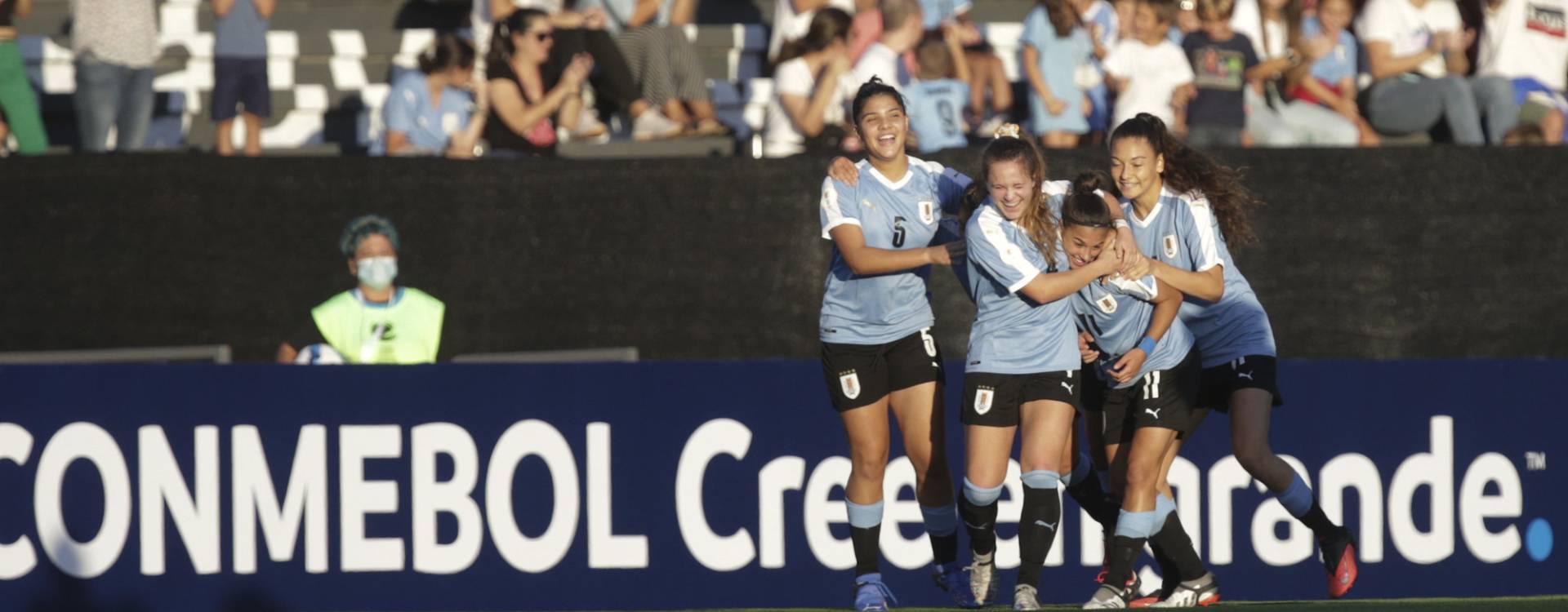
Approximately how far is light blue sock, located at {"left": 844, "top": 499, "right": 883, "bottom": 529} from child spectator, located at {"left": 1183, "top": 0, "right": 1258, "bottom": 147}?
4.11 m

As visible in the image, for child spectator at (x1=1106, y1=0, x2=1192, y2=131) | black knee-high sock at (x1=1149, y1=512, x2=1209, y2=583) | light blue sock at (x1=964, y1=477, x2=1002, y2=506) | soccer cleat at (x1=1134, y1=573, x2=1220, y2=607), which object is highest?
child spectator at (x1=1106, y1=0, x2=1192, y2=131)

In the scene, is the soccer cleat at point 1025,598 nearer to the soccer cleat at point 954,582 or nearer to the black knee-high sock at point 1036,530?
the black knee-high sock at point 1036,530

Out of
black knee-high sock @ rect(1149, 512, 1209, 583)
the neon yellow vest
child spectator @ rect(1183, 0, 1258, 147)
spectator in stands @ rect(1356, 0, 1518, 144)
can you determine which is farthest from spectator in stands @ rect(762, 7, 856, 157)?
black knee-high sock @ rect(1149, 512, 1209, 583)

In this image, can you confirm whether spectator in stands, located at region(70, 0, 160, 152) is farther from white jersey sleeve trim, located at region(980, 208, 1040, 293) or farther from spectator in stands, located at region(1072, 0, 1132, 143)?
white jersey sleeve trim, located at region(980, 208, 1040, 293)

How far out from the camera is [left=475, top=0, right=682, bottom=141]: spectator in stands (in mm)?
11188

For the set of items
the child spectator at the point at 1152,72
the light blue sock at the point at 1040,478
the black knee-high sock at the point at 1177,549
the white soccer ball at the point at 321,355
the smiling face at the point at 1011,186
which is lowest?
the black knee-high sock at the point at 1177,549

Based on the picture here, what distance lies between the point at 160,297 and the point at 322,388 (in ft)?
6.91

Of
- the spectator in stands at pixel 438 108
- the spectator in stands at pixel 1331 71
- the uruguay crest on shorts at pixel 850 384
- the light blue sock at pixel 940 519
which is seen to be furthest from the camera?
the spectator in stands at pixel 1331 71

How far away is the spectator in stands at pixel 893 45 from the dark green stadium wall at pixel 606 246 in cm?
98

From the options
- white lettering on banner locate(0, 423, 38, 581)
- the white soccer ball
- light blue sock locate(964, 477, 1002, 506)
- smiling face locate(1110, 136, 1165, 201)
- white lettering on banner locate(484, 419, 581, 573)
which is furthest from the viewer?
the white soccer ball

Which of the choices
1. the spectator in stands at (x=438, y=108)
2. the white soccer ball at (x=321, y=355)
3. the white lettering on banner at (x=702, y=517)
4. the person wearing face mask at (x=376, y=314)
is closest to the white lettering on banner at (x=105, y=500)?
the white soccer ball at (x=321, y=355)

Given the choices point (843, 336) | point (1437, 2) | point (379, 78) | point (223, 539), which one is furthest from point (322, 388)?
point (1437, 2)

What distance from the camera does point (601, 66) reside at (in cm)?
1139

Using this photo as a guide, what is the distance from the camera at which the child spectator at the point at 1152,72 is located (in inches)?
432
